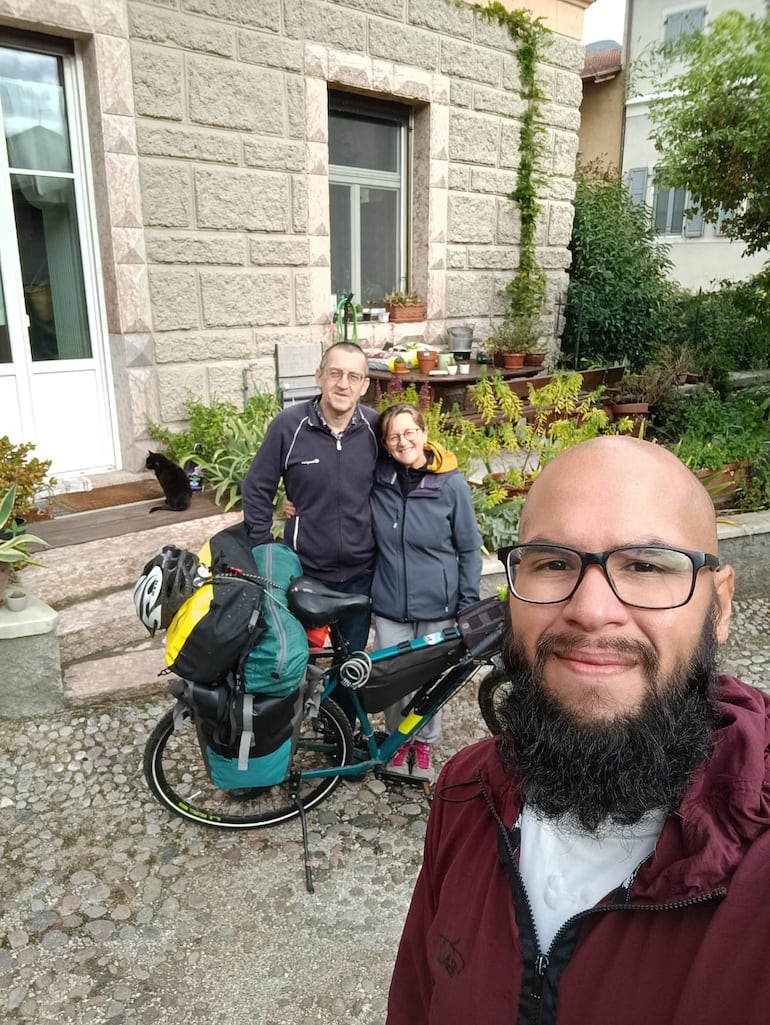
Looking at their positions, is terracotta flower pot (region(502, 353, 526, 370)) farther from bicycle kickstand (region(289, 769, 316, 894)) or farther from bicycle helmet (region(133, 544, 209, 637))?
bicycle helmet (region(133, 544, 209, 637))

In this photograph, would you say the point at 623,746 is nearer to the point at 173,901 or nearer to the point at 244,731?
the point at 244,731

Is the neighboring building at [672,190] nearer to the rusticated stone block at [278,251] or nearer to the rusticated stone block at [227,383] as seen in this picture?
the rusticated stone block at [278,251]

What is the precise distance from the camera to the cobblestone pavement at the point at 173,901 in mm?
2408

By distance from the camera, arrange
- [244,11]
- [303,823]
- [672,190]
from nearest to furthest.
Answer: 1. [303,823]
2. [244,11]
3. [672,190]

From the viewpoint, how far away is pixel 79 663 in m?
4.32

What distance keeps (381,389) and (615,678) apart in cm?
632

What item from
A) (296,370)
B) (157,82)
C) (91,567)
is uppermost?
(157,82)

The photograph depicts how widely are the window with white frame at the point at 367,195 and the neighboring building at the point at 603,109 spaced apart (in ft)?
39.1

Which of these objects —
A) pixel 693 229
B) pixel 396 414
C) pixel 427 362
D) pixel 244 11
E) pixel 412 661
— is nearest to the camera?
pixel 412 661

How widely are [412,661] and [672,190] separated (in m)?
19.6

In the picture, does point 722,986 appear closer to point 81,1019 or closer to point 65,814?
point 81,1019

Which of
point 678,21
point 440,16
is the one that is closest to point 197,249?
point 440,16

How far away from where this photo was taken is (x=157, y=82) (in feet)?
19.1

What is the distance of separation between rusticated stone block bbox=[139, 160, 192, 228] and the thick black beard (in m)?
5.89
